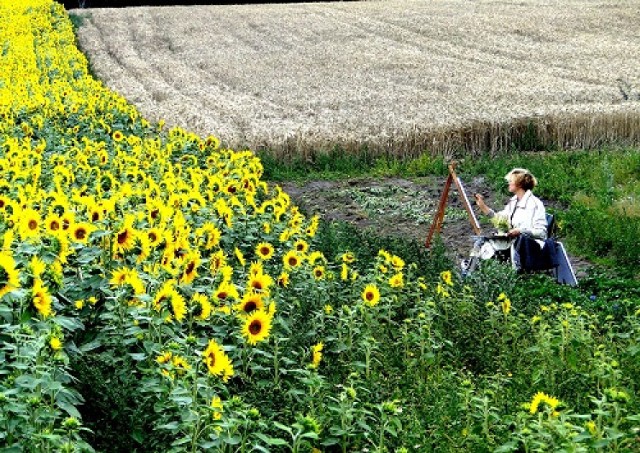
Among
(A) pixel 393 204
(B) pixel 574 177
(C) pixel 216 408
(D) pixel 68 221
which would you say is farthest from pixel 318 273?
(B) pixel 574 177

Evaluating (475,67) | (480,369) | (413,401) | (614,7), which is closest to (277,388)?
(413,401)

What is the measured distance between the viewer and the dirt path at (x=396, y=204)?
A: 11414mm

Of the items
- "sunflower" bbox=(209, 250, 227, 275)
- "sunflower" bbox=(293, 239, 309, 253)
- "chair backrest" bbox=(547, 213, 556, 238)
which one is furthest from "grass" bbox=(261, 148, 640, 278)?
"sunflower" bbox=(209, 250, 227, 275)

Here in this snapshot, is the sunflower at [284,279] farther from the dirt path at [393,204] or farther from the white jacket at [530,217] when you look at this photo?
the dirt path at [393,204]

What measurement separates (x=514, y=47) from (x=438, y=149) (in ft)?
39.8

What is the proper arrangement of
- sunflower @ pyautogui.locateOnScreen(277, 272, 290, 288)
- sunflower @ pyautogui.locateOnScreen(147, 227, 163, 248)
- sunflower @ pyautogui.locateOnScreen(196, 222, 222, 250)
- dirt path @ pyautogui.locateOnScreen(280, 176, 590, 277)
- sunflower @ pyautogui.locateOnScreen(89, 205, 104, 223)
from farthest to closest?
dirt path @ pyautogui.locateOnScreen(280, 176, 590, 277), sunflower @ pyautogui.locateOnScreen(196, 222, 222, 250), sunflower @ pyautogui.locateOnScreen(277, 272, 290, 288), sunflower @ pyautogui.locateOnScreen(89, 205, 104, 223), sunflower @ pyautogui.locateOnScreen(147, 227, 163, 248)

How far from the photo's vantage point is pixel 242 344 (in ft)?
17.3

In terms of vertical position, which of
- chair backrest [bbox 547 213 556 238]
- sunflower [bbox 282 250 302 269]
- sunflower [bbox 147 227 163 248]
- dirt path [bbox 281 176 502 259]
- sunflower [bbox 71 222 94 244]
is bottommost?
dirt path [bbox 281 176 502 259]

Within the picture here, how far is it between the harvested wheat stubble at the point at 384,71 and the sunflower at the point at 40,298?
10526mm

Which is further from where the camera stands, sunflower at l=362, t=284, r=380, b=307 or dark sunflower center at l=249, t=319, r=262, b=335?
sunflower at l=362, t=284, r=380, b=307

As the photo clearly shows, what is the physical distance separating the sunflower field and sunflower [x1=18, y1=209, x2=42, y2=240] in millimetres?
10

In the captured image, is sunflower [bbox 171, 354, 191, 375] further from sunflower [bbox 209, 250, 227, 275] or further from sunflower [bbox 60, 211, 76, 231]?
sunflower [bbox 209, 250, 227, 275]

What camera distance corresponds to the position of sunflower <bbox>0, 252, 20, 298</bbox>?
160 inches

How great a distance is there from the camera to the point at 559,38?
1074 inches
